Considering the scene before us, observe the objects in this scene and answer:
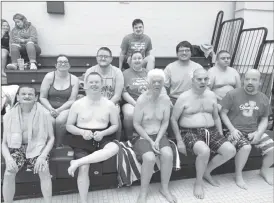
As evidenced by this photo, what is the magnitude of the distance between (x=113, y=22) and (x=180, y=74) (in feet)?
6.29

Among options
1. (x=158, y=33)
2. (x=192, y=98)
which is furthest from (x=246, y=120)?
(x=158, y=33)

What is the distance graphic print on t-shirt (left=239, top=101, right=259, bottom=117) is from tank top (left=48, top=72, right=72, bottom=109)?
1711 mm

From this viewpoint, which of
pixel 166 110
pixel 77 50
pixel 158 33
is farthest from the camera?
pixel 158 33

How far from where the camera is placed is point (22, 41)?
3.29m

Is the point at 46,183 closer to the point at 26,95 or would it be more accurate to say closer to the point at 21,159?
the point at 21,159

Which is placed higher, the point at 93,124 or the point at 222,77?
the point at 222,77

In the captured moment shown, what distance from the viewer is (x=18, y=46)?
126 inches

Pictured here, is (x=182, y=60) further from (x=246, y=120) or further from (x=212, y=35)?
(x=212, y=35)

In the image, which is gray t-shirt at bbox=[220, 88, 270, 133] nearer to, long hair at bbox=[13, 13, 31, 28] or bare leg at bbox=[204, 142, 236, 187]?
bare leg at bbox=[204, 142, 236, 187]

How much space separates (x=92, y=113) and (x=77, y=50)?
7.44 feet

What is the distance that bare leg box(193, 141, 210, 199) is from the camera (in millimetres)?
2025

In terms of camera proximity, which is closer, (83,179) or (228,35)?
(83,179)

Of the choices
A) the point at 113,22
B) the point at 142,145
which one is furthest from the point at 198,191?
the point at 113,22

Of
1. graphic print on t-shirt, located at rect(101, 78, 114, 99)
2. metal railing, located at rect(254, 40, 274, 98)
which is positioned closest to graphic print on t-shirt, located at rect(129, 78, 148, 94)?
graphic print on t-shirt, located at rect(101, 78, 114, 99)
